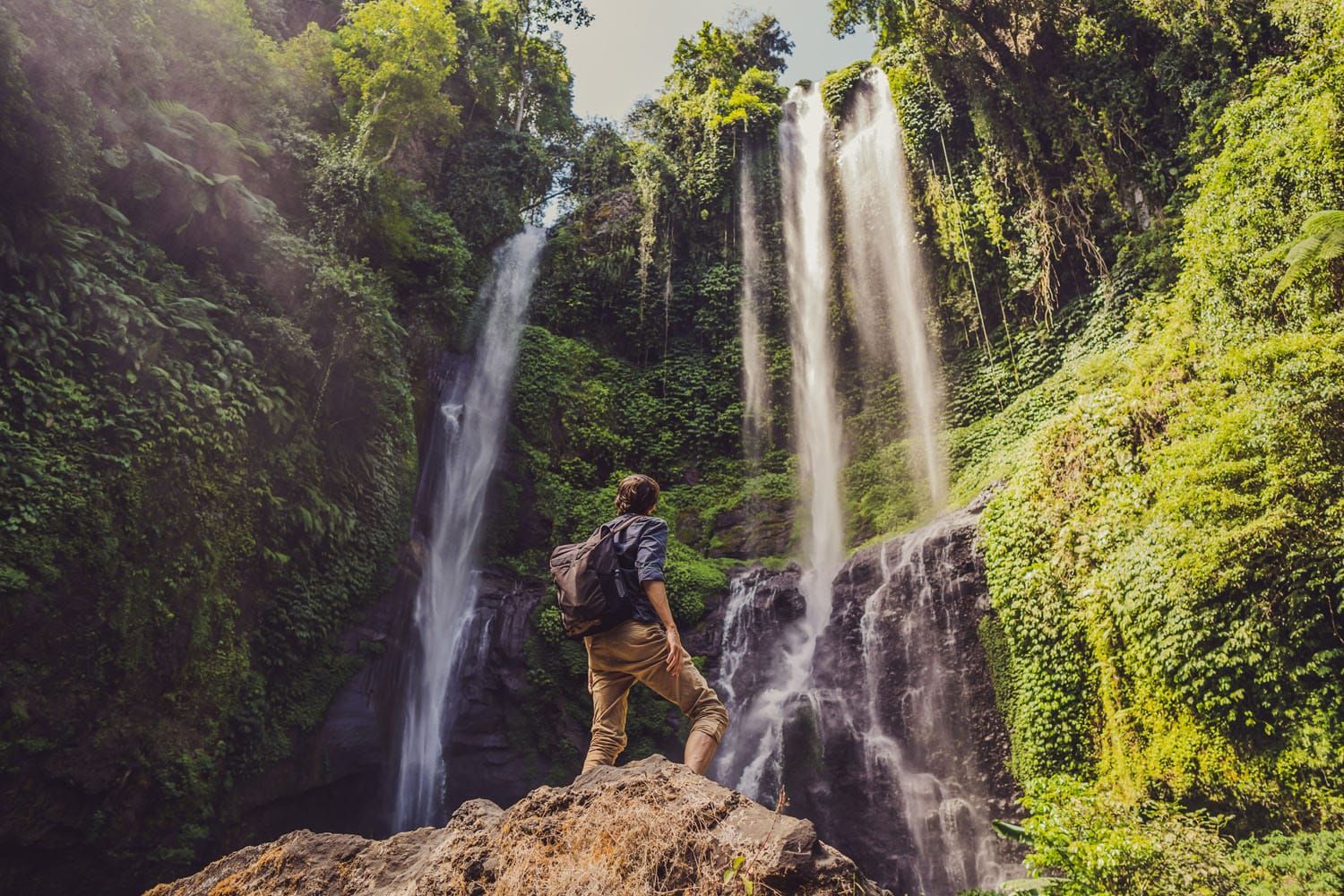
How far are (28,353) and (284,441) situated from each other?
9.03ft

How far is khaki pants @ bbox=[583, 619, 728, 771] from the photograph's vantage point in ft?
10.5

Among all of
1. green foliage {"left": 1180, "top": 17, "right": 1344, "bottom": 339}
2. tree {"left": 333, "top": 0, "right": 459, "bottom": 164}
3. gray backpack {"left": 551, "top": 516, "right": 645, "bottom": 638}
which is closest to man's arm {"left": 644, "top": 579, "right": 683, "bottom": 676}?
gray backpack {"left": 551, "top": 516, "right": 645, "bottom": 638}

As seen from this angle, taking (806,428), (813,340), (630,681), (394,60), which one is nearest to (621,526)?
(630,681)

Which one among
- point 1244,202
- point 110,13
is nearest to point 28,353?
point 110,13

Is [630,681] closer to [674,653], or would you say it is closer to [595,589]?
[674,653]

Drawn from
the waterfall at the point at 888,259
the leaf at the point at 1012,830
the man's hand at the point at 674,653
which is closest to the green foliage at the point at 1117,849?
the leaf at the point at 1012,830

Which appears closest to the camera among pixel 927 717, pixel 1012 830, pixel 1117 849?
pixel 1117 849

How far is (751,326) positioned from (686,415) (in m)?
2.71

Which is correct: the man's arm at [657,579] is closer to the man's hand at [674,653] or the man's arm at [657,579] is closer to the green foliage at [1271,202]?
the man's hand at [674,653]

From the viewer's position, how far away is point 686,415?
16.1 m

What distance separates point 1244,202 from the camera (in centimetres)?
847

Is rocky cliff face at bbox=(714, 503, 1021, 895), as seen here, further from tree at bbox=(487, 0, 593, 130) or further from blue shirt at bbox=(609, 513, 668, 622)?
tree at bbox=(487, 0, 593, 130)

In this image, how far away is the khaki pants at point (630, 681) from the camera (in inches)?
126

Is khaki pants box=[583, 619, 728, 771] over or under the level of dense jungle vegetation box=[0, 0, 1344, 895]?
under
